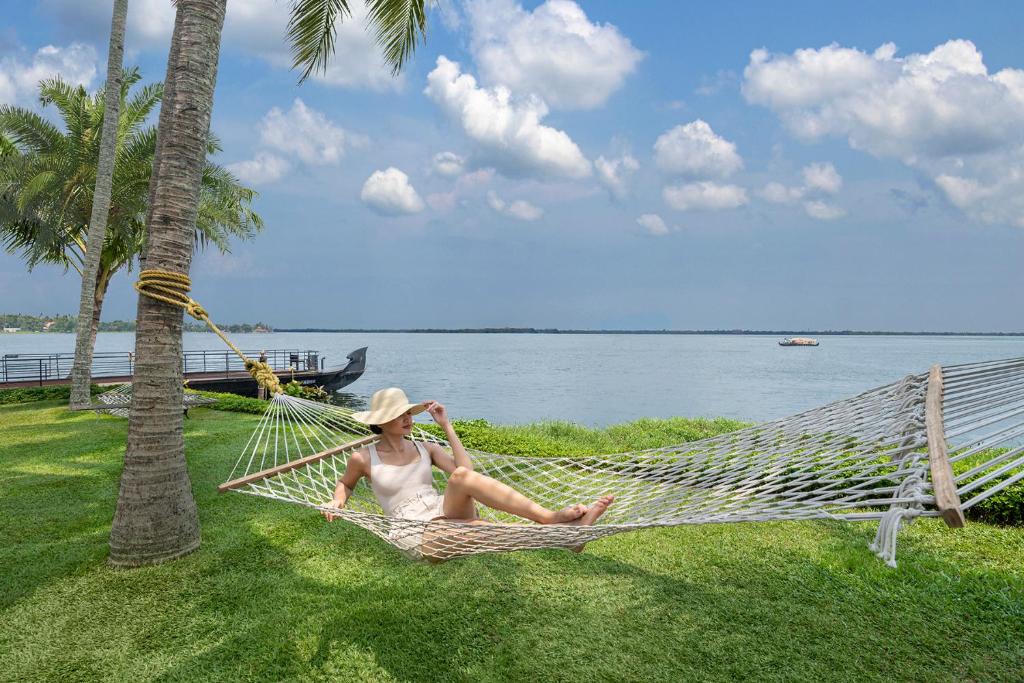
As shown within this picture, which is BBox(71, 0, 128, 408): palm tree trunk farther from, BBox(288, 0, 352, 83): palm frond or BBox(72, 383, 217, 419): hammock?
BBox(288, 0, 352, 83): palm frond

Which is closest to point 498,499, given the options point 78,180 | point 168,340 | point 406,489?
point 406,489

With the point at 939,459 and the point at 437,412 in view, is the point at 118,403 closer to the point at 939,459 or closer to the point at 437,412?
the point at 437,412

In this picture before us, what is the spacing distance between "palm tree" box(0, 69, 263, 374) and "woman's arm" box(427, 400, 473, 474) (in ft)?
24.4

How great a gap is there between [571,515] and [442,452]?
2.48 feet

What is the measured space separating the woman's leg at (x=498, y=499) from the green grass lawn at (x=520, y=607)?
467mm

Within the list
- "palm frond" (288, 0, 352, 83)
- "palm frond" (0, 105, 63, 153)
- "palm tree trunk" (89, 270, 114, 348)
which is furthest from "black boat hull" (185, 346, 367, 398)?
"palm frond" (288, 0, 352, 83)

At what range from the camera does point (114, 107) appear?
748cm

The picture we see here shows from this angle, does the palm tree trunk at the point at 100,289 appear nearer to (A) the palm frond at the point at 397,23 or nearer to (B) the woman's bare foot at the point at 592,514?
(A) the palm frond at the point at 397,23

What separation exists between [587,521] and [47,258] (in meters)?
12.4

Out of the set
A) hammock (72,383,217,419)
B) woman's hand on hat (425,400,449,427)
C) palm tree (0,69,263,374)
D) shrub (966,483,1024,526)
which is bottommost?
shrub (966,483,1024,526)

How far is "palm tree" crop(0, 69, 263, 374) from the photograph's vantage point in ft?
29.8

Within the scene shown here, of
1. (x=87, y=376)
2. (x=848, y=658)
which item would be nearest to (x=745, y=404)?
(x=87, y=376)

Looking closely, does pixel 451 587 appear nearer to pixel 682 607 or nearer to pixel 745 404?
pixel 682 607

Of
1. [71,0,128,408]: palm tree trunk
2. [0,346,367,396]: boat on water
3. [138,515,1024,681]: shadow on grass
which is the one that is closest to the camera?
[138,515,1024,681]: shadow on grass
